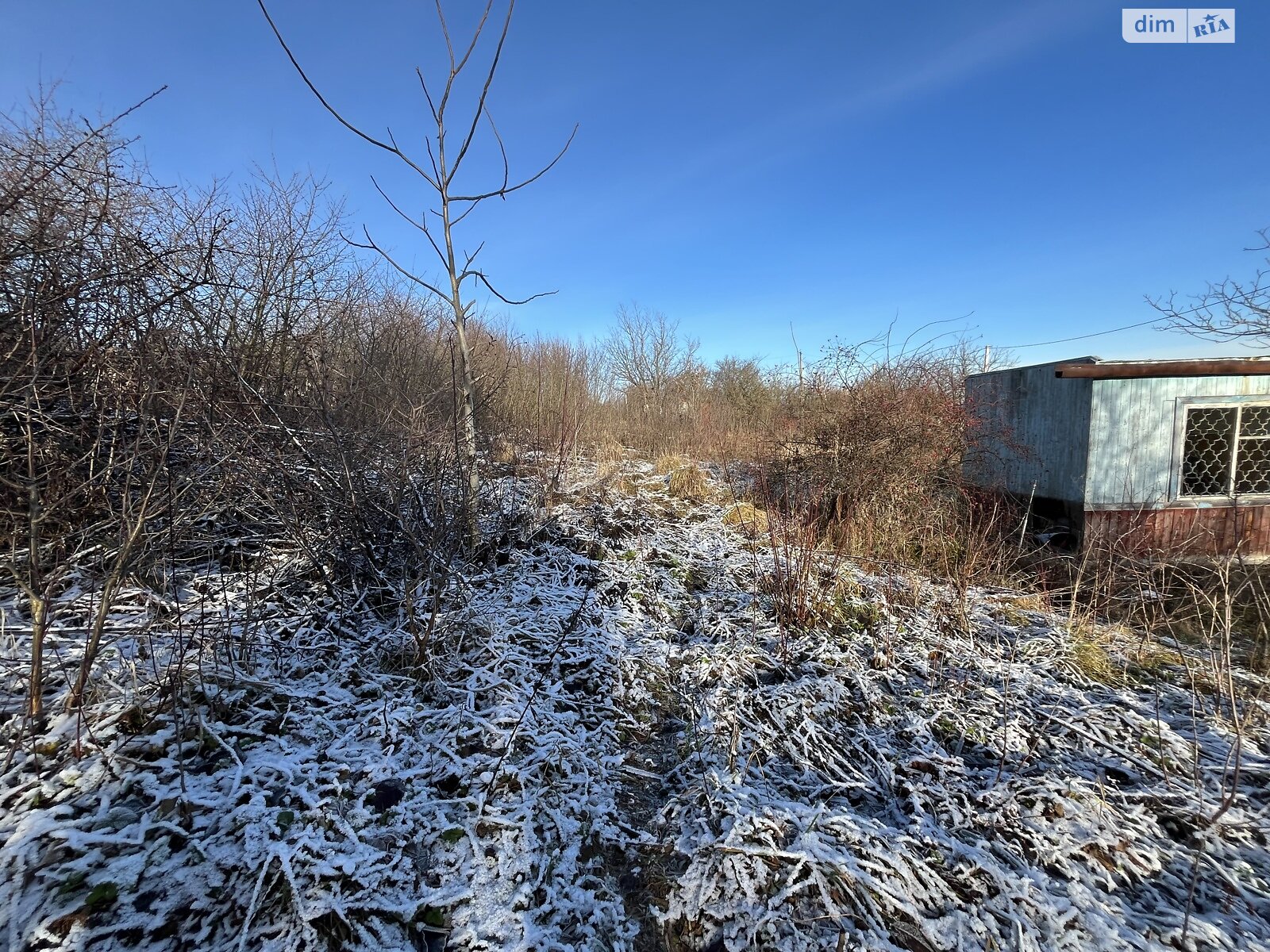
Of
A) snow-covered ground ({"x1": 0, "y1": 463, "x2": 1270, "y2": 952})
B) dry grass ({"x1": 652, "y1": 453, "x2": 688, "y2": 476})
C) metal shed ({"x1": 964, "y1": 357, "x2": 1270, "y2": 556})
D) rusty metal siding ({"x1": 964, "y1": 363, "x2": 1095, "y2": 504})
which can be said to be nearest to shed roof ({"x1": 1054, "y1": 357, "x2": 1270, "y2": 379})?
metal shed ({"x1": 964, "y1": 357, "x2": 1270, "y2": 556})

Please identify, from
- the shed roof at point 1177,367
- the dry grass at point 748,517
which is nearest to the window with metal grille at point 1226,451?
the shed roof at point 1177,367

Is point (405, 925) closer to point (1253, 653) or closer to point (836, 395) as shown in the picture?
point (1253, 653)

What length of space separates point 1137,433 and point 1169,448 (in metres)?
0.49

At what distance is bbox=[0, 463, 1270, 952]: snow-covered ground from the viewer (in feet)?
4.80

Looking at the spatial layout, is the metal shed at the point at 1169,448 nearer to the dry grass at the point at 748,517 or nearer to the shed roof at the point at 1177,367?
the shed roof at the point at 1177,367

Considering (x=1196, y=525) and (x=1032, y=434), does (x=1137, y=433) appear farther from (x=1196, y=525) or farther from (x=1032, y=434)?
(x=1196, y=525)

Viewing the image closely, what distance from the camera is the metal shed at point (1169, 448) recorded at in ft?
21.4

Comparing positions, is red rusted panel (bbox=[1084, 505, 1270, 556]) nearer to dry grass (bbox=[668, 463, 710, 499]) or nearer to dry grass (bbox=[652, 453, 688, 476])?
dry grass (bbox=[668, 463, 710, 499])

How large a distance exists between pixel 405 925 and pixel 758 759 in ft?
5.25

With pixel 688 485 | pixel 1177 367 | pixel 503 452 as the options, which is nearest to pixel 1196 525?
pixel 1177 367

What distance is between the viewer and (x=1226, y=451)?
6738 millimetres

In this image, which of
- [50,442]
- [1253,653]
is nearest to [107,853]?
[50,442]

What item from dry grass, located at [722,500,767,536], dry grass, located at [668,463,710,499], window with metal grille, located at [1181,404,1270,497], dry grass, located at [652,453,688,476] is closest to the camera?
dry grass, located at [722,500,767,536]

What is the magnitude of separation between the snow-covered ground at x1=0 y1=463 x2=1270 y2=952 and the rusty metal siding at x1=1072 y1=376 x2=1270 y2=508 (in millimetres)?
5031
